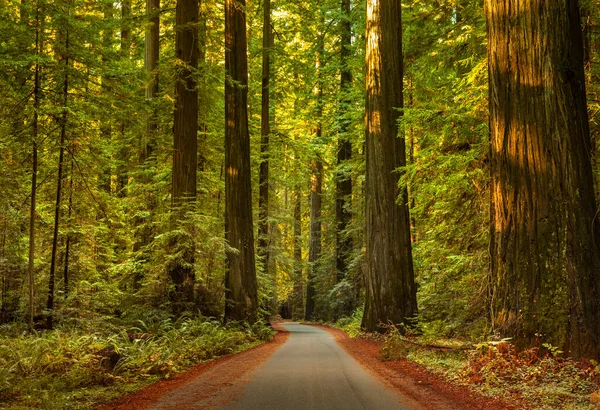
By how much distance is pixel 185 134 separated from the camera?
13508mm

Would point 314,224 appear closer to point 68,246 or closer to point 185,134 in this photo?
point 185,134

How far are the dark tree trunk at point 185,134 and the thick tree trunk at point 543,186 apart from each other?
8.42m

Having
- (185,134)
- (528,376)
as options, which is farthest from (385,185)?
(528,376)

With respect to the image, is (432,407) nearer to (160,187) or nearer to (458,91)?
(458,91)

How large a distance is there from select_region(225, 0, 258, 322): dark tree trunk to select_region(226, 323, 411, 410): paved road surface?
5948mm

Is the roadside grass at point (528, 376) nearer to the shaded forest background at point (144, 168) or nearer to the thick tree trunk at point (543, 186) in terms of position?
the thick tree trunk at point (543, 186)

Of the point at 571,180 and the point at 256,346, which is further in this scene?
the point at 256,346

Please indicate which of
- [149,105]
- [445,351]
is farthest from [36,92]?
[445,351]

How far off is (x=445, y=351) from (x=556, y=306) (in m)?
2.89

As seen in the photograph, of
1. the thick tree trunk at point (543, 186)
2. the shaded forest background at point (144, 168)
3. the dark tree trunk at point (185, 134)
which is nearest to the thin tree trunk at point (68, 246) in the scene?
the shaded forest background at point (144, 168)

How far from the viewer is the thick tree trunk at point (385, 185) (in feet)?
39.6

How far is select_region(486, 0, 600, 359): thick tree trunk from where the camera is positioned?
18.4ft

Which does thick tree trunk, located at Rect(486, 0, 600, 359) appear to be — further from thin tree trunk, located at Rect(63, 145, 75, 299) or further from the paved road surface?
thin tree trunk, located at Rect(63, 145, 75, 299)

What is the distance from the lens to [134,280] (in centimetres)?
1475
